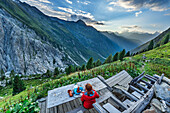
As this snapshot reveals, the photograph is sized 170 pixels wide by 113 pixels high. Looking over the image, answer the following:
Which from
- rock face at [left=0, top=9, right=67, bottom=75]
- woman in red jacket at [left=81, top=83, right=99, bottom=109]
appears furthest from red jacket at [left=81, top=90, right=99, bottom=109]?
rock face at [left=0, top=9, right=67, bottom=75]

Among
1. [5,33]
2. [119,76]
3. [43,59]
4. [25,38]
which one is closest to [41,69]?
[43,59]

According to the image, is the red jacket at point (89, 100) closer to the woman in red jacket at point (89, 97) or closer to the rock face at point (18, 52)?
the woman in red jacket at point (89, 97)

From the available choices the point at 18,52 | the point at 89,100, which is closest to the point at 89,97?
the point at 89,100

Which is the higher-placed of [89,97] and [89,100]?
[89,97]

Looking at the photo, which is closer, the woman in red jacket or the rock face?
the woman in red jacket

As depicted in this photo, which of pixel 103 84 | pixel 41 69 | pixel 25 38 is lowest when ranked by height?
pixel 41 69

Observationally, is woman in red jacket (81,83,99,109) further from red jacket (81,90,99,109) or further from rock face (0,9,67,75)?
rock face (0,9,67,75)

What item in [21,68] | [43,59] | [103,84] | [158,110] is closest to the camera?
[158,110]

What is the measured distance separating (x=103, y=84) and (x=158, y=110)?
318cm

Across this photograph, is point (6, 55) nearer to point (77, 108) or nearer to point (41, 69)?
point (41, 69)

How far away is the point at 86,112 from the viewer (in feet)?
12.4

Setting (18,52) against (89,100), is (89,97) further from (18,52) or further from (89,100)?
(18,52)

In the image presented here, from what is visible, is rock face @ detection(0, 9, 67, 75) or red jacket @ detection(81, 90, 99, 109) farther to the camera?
rock face @ detection(0, 9, 67, 75)

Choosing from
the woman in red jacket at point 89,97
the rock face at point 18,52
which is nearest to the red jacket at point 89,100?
the woman in red jacket at point 89,97
